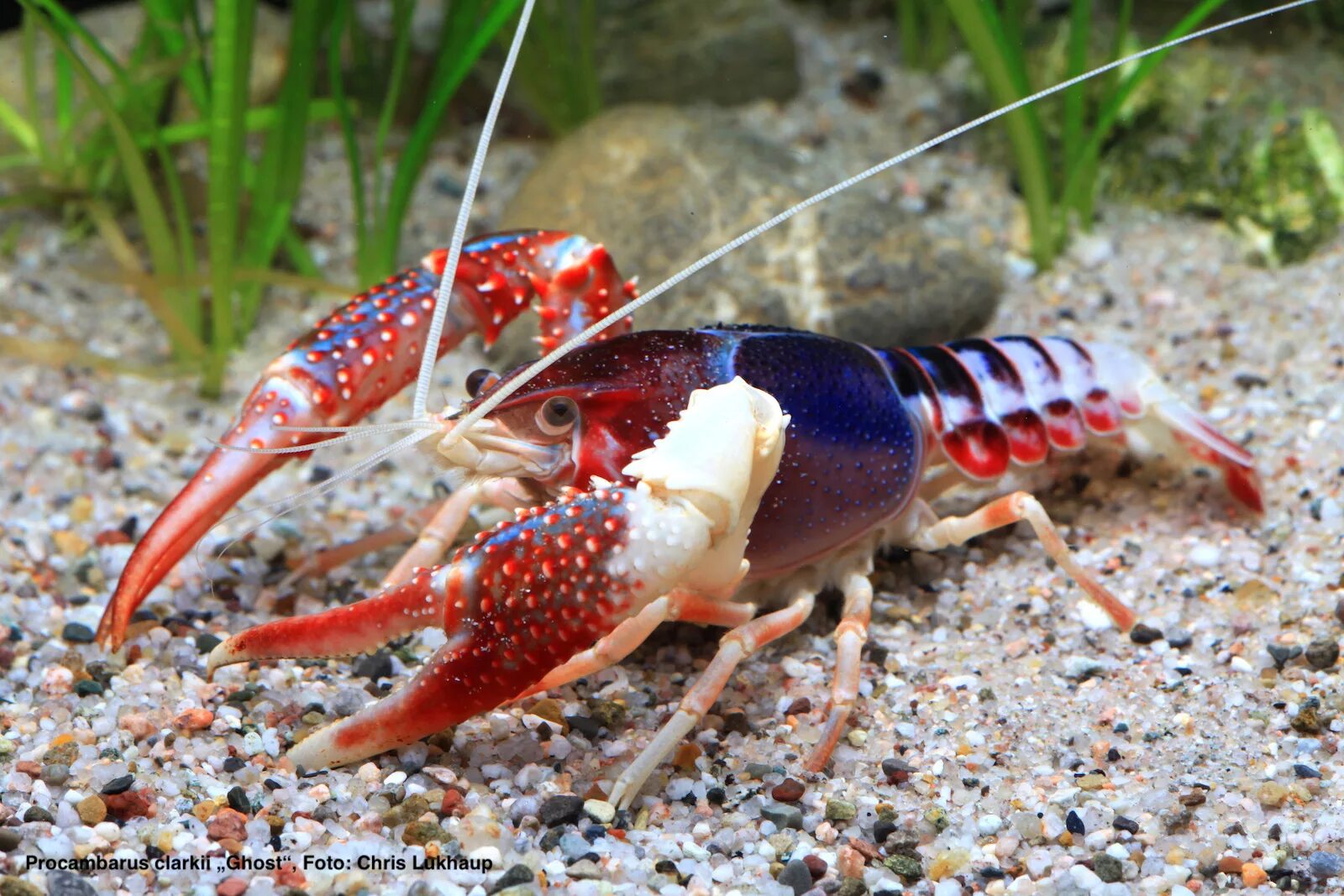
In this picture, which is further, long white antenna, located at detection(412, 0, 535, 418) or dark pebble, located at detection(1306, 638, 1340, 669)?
dark pebble, located at detection(1306, 638, 1340, 669)

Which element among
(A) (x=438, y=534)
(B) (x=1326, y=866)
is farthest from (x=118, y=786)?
(B) (x=1326, y=866)

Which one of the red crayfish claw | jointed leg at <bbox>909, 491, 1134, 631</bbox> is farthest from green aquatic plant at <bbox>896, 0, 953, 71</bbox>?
jointed leg at <bbox>909, 491, 1134, 631</bbox>

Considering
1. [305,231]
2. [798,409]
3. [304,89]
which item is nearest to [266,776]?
[798,409]

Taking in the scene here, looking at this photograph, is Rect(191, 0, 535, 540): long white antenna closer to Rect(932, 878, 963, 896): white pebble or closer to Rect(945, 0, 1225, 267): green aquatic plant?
Rect(932, 878, 963, 896): white pebble

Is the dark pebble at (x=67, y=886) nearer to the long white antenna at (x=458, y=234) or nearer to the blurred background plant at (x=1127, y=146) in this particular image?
the long white antenna at (x=458, y=234)

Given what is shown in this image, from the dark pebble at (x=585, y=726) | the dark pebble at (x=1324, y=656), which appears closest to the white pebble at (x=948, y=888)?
the dark pebble at (x=585, y=726)

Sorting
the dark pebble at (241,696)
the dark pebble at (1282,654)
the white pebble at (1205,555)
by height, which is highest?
the dark pebble at (241,696)
